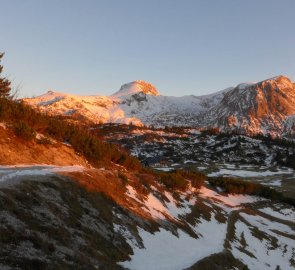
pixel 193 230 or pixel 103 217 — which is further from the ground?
pixel 103 217

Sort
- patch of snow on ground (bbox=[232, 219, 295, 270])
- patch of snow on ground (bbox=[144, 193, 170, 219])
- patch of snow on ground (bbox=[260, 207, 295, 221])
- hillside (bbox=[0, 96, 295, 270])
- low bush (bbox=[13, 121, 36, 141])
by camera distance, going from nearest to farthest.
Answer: hillside (bbox=[0, 96, 295, 270]), patch of snow on ground (bbox=[144, 193, 170, 219]), patch of snow on ground (bbox=[232, 219, 295, 270]), low bush (bbox=[13, 121, 36, 141]), patch of snow on ground (bbox=[260, 207, 295, 221])

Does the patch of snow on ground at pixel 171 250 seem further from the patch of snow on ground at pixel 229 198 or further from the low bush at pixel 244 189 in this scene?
the low bush at pixel 244 189

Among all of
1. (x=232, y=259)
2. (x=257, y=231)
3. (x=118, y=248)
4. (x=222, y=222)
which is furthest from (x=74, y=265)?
(x=257, y=231)

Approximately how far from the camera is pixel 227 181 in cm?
6900

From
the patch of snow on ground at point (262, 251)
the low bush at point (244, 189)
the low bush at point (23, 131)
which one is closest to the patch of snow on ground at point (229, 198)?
the low bush at point (244, 189)

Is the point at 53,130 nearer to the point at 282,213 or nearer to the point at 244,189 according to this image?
the point at 282,213

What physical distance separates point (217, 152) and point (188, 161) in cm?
2617

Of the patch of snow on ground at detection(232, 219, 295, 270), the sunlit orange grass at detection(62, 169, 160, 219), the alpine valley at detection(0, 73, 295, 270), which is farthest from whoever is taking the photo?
the patch of snow on ground at detection(232, 219, 295, 270)

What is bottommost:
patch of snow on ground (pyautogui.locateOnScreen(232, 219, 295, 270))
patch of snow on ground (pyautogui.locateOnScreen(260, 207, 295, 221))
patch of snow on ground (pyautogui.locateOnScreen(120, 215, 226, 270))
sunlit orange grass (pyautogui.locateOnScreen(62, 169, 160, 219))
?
patch of snow on ground (pyautogui.locateOnScreen(260, 207, 295, 221))

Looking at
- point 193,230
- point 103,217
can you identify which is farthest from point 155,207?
point 103,217

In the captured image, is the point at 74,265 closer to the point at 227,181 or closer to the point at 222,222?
the point at 222,222

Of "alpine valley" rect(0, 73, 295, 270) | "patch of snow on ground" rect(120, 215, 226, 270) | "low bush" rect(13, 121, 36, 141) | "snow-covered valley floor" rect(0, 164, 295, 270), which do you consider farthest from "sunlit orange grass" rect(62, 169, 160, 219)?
"low bush" rect(13, 121, 36, 141)

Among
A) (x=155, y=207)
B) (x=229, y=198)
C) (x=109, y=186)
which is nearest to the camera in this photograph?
(x=109, y=186)

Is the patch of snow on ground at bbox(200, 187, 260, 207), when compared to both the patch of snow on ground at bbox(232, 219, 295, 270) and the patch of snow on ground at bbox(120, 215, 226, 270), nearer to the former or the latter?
the patch of snow on ground at bbox(232, 219, 295, 270)
